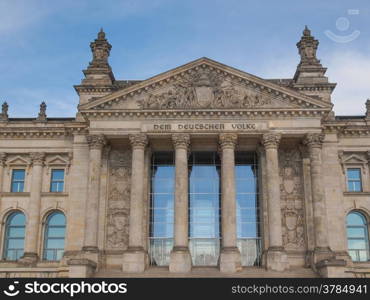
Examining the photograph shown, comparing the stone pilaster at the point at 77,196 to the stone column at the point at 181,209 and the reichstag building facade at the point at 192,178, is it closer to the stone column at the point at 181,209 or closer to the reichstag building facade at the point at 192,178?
the reichstag building facade at the point at 192,178

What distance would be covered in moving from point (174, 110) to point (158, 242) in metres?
10.5

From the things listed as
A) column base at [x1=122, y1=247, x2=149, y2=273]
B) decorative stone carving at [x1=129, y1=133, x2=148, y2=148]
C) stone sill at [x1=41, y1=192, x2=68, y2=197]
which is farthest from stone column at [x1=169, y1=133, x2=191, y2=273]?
stone sill at [x1=41, y1=192, x2=68, y2=197]

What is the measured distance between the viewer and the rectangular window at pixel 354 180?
48.2 m

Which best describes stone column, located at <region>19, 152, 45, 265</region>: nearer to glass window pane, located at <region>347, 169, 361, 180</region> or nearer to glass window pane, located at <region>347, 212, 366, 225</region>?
glass window pane, located at <region>347, 212, 366, 225</region>

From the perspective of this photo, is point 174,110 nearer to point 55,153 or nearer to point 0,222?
point 55,153

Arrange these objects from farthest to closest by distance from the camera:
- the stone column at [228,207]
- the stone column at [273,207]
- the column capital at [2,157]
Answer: the column capital at [2,157], the stone column at [273,207], the stone column at [228,207]

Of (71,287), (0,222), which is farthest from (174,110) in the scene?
(71,287)

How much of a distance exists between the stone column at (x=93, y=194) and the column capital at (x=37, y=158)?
602 centimetres

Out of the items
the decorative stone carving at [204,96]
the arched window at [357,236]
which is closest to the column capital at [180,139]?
the decorative stone carving at [204,96]

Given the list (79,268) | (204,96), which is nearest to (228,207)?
(204,96)

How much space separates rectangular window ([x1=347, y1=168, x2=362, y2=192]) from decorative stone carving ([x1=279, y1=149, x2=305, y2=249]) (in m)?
4.52

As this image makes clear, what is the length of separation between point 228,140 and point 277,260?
9.76 m

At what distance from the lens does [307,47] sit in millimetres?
50656

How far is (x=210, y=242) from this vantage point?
46125 millimetres
